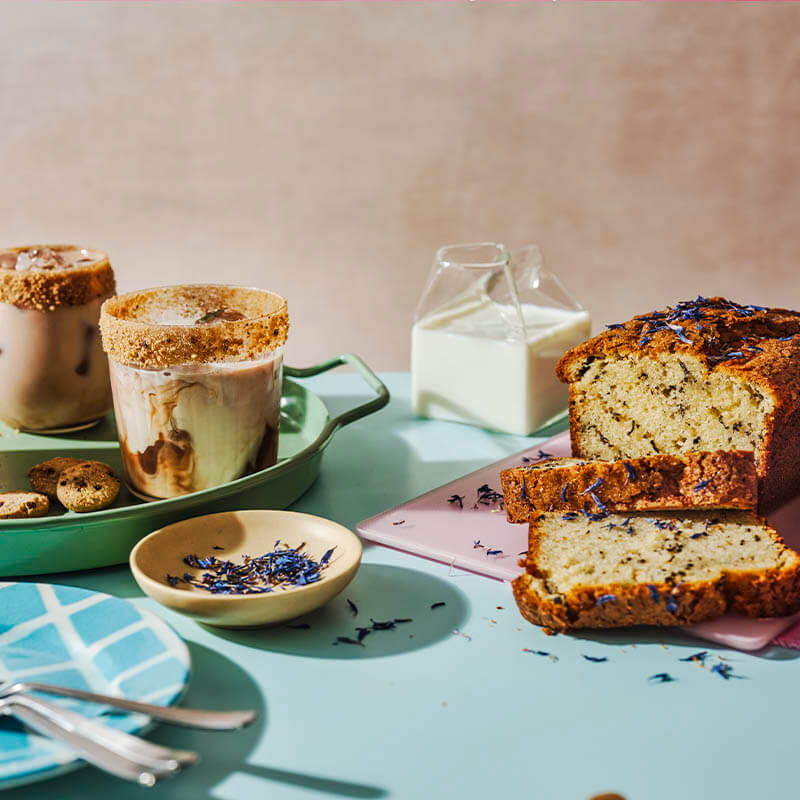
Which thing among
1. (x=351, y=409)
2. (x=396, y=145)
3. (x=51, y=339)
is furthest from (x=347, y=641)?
(x=396, y=145)

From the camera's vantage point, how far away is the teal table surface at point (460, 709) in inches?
38.8

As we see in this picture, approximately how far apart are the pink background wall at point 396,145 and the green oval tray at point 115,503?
3028 mm

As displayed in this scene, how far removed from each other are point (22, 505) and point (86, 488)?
0.36ft

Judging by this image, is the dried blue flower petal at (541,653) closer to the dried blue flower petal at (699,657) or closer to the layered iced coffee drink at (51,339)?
the dried blue flower petal at (699,657)

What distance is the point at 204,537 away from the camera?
4.60ft

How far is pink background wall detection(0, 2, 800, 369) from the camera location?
4.66 m

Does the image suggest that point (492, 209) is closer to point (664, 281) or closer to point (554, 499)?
point (664, 281)

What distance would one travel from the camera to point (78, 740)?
0.92 metres

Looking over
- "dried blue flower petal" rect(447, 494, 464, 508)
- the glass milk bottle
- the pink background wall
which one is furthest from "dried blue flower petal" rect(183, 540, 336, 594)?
the pink background wall

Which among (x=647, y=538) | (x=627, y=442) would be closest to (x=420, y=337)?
(x=627, y=442)

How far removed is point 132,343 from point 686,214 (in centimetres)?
397

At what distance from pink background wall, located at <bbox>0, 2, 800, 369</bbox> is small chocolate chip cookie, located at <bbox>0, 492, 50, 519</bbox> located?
3.48 m

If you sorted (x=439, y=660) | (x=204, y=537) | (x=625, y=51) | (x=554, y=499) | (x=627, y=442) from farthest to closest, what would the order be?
(x=625, y=51)
(x=627, y=442)
(x=554, y=499)
(x=204, y=537)
(x=439, y=660)

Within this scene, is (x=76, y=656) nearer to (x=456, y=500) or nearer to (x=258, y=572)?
(x=258, y=572)
